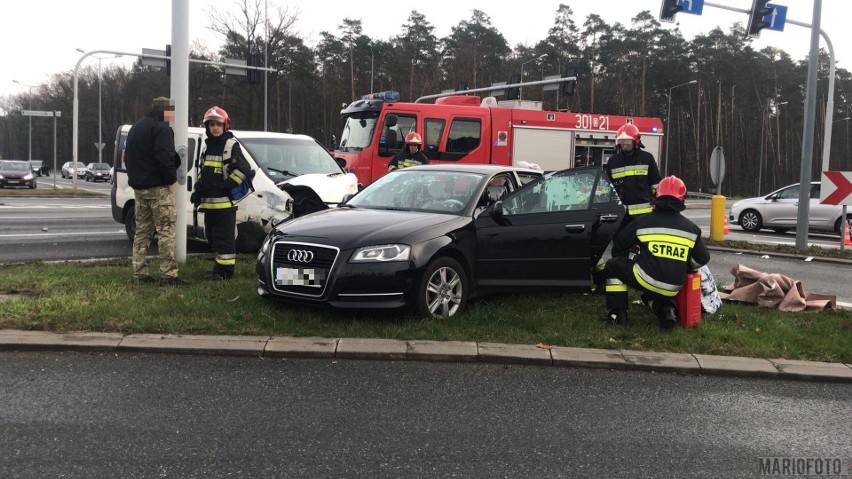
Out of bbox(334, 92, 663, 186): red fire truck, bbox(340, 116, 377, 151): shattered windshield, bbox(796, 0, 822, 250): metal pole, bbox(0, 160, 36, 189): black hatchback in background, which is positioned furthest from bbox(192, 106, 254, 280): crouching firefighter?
bbox(0, 160, 36, 189): black hatchback in background

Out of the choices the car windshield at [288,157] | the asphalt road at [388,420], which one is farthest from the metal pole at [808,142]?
the asphalt road at [388,420]

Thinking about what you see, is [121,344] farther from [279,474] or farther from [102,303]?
[279,474]

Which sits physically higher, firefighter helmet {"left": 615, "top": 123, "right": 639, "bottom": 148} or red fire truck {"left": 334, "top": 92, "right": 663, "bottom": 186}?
red fire truck {"left": 334, "top": 92, "right": 663, "bottom": 186}

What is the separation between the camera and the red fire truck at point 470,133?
16609mm

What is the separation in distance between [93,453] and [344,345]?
219 centimetres

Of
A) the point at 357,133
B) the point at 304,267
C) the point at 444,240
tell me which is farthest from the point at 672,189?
the point at 357,133

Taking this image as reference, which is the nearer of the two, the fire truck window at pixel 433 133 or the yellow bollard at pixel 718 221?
the yellow bollard at pixel 718 221

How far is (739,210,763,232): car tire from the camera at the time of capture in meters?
20.4

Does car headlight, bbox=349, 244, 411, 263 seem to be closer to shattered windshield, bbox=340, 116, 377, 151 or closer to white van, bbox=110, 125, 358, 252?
white van, bbox=110, 125, 358, 252

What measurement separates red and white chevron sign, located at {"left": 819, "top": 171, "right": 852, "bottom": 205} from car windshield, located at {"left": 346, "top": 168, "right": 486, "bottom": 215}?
31.0ft

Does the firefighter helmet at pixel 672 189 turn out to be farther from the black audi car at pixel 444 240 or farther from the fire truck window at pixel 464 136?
the fire truck window at pixel 464 136

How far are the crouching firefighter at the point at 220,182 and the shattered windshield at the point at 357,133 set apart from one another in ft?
30.0

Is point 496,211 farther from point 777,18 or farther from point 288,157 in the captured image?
point 777,18

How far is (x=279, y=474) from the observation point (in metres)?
3.45
